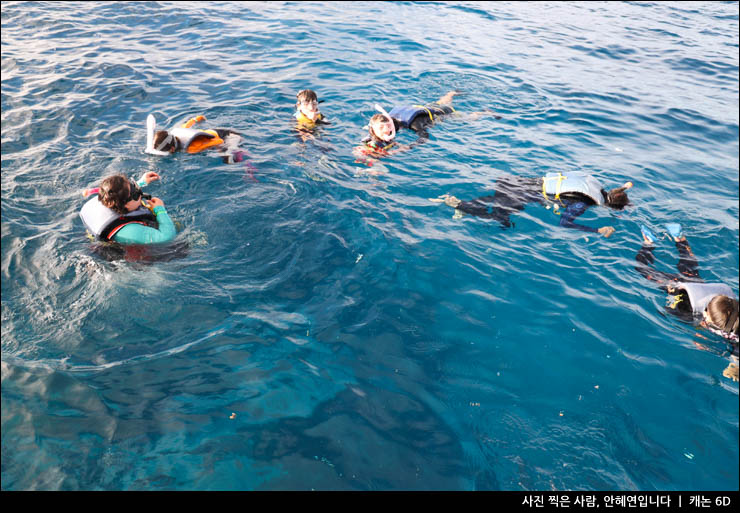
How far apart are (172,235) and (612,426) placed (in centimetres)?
511

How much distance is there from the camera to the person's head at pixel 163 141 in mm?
7258

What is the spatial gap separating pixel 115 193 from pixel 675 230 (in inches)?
285

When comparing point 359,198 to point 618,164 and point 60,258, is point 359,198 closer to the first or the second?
point 60,258

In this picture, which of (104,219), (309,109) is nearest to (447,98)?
(309,109)

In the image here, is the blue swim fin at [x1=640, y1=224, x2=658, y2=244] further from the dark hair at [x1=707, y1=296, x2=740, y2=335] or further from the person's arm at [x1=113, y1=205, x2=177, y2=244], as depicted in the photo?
Result: the person's arm at [x1=113, y1=205, x2=177, y2=244]

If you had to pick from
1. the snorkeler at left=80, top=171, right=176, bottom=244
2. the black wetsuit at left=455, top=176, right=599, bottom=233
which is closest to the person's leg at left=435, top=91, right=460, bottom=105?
the black wetsuit at left=455, top=176, right=599, bottom=233

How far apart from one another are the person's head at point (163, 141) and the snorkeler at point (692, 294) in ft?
23.3

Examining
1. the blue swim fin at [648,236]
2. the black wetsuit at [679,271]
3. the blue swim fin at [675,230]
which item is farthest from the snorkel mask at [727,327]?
the blue swim fin at [675,230]

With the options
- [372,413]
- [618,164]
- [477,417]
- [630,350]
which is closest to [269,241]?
[372,413]

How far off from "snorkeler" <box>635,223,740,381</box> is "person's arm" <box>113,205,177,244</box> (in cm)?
594

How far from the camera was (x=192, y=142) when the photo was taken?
24.7ft

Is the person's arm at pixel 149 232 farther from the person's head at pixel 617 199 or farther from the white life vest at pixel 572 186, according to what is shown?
the person's head at pixel 617 199

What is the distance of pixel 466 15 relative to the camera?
18.2 metres

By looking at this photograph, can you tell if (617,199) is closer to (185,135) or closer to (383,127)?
(383,127)
